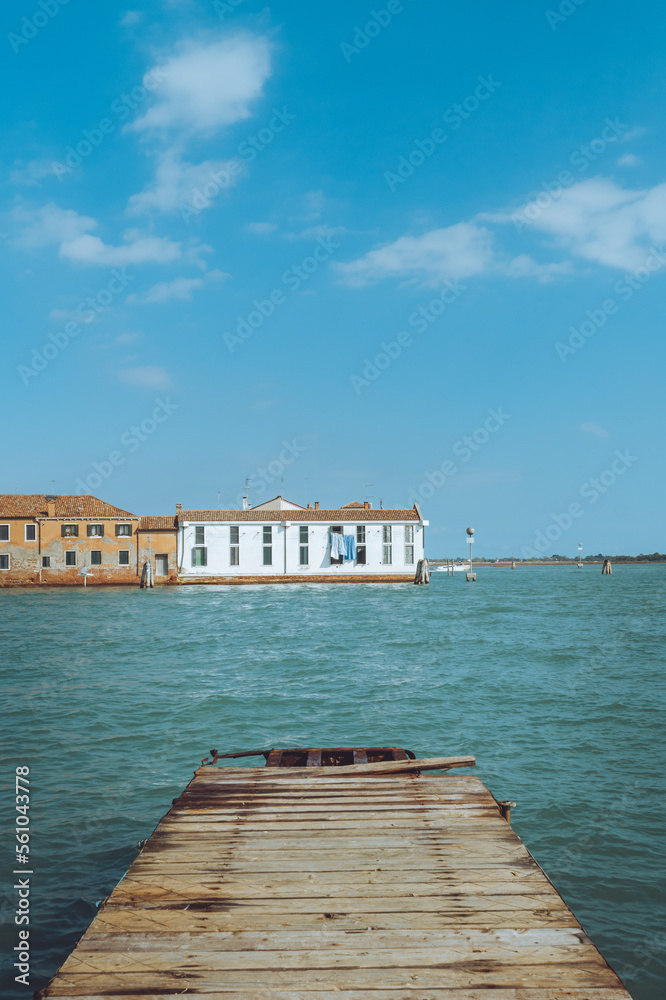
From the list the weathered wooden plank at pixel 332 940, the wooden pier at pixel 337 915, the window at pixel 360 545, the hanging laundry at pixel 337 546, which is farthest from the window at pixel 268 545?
the weathered wooden plank at pixel 332 940

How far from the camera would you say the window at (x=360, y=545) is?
61562 mm

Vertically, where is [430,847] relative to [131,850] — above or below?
above

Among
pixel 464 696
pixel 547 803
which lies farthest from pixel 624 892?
pixel 464 696

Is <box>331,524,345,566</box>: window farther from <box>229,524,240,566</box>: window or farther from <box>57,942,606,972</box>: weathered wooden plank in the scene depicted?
<box>57,942,606,972</box>: weathered wooden plank

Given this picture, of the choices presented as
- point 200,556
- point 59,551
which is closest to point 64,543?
point 59,551

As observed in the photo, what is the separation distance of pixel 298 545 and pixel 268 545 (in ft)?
8.55

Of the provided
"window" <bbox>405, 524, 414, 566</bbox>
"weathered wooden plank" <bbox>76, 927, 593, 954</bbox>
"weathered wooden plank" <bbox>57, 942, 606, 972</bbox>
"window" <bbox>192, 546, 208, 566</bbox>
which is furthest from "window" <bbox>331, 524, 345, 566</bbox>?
"weathered wooden plank" <bbox>57, 942, 606, 972</bbox>

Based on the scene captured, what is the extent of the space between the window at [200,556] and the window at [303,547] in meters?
8.04

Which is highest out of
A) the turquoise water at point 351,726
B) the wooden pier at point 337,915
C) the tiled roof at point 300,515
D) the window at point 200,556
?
the tiled roof at point 300,515

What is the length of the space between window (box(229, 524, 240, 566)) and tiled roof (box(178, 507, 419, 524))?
96 centimetres

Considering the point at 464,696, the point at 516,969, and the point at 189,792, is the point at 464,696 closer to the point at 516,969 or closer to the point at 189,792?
the point at 189,792

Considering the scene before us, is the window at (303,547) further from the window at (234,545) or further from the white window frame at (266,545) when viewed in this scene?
the window at (234,545)

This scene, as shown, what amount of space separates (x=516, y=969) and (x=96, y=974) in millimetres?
1895

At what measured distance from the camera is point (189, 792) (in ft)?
19.1
